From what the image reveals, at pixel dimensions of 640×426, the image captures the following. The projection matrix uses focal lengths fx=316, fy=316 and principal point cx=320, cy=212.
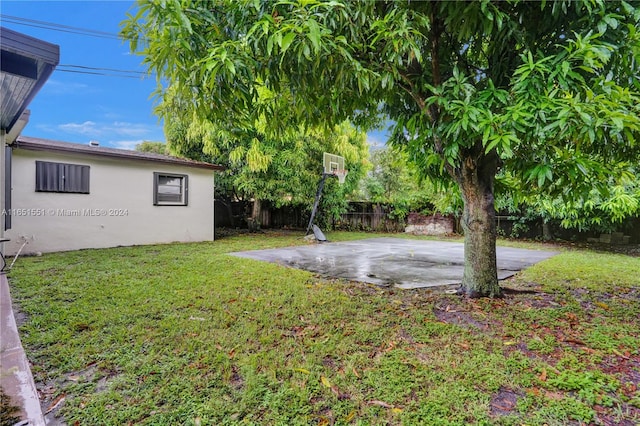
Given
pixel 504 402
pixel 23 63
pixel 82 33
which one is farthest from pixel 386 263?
pixel 82 33

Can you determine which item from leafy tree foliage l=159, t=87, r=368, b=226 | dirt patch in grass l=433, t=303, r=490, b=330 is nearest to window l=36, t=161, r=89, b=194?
leafy tree foliage l=159, t=87, r=368, b=226

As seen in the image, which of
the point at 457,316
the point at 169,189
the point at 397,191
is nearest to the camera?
the point at 457,316

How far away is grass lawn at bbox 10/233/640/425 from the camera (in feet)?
5.78

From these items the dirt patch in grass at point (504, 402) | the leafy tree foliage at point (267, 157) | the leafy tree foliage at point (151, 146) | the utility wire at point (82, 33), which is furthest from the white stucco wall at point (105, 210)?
the leafy tree foliage at point (151, 146)

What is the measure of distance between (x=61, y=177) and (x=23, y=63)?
567 centimetres

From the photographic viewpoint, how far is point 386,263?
20.4 ft

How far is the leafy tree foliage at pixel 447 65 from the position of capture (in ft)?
7.06

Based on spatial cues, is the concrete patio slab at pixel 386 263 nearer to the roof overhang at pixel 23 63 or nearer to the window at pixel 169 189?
the window at pixel 169 189

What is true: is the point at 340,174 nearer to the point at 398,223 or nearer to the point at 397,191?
the point at 398,223

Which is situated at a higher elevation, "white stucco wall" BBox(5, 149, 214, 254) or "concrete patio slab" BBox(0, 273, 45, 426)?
"white stucco wall" BBox(5, 149, 214, 254)

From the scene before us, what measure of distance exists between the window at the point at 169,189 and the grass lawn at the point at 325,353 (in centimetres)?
436

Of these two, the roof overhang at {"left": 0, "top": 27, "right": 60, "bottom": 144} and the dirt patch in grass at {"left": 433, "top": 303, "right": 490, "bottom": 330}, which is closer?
the roof overhang at {"left": 0, "top": 27, "right": 60, "bottom": 144}

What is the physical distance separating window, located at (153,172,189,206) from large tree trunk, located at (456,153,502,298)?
298 inches

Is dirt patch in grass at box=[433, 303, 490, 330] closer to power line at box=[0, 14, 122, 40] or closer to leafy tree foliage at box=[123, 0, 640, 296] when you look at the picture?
leafy tree foliage at box=[123, 0, 640, 296]
